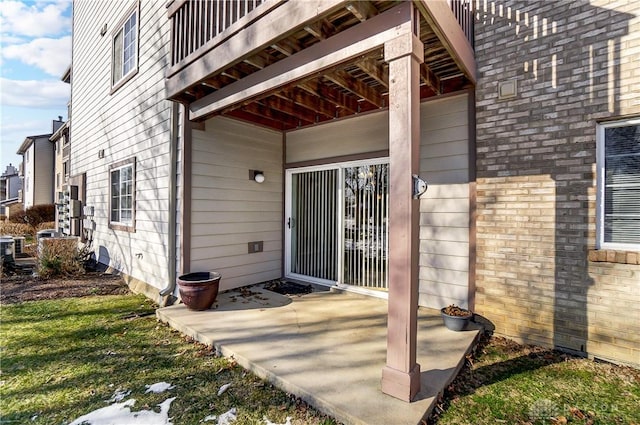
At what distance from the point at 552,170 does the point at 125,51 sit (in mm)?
7841

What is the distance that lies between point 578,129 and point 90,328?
5.95 metres

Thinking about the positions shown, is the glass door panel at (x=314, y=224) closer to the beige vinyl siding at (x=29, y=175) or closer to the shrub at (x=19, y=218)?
the shrub at (x=19, y=218)

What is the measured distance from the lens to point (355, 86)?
12.5 feet

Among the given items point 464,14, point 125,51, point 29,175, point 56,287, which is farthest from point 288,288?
point 29,175

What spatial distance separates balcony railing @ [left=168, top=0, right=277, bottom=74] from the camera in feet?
10.4

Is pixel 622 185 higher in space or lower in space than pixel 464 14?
lower

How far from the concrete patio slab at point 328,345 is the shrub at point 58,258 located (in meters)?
4.06

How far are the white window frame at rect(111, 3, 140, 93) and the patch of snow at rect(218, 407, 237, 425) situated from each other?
607 cm

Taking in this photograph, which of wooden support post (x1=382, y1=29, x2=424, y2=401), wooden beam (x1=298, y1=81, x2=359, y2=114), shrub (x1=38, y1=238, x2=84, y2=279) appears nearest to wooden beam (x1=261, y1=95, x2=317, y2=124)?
wooden beam (x1=298, y1=81, x2=359, y2=114)

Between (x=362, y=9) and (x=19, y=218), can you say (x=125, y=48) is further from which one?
(x=19, y=218)

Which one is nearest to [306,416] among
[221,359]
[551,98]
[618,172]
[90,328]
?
[221,359]

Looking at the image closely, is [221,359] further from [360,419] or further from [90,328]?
[90,328]

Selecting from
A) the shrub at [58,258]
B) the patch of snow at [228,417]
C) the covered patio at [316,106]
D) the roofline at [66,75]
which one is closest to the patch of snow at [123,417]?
the patch of snow at [228,417]

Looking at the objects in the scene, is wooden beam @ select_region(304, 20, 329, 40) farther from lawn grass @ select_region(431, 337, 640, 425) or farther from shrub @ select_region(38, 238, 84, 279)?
shrub @ select_region(38, 238, 84, 279)
